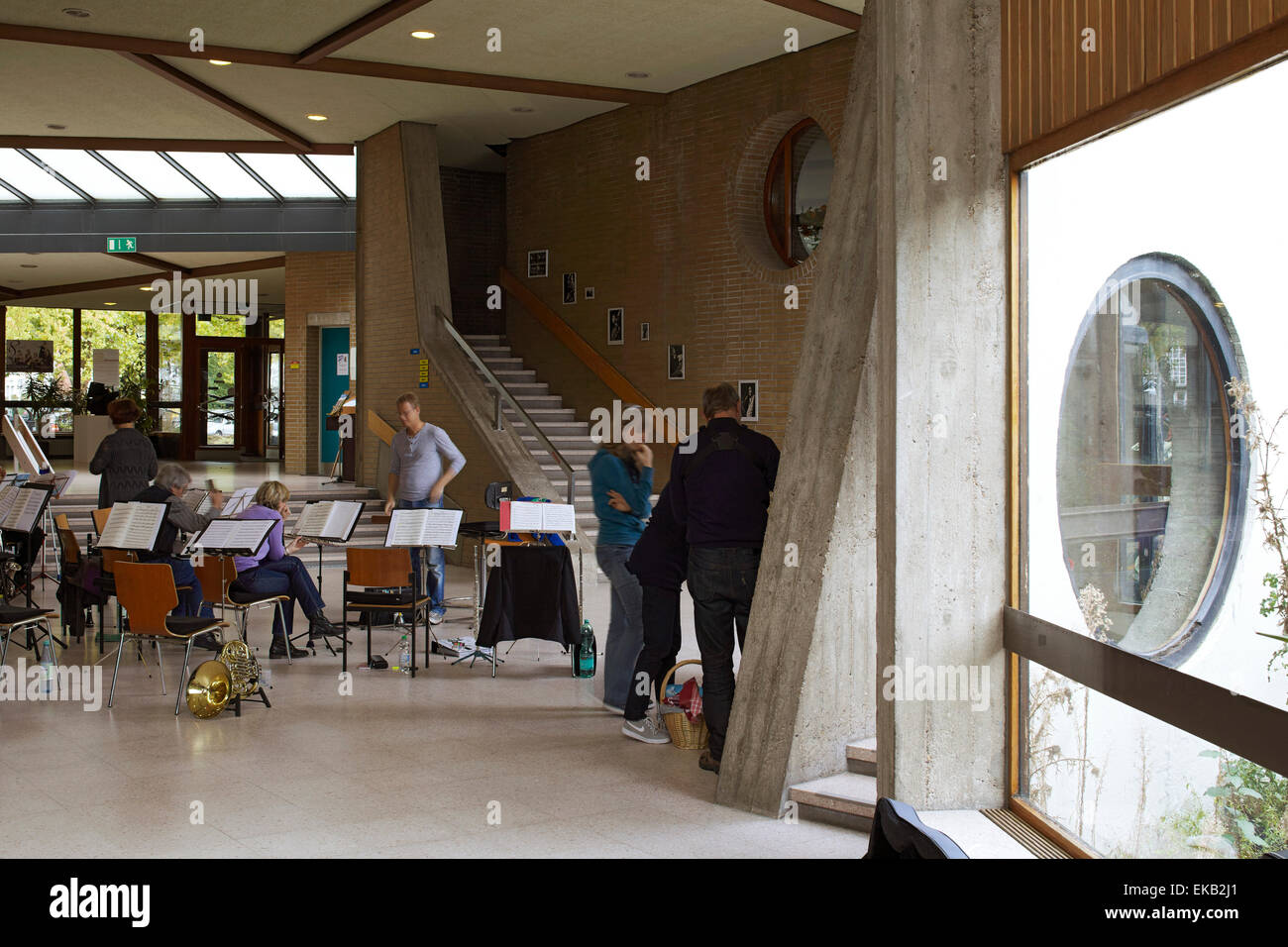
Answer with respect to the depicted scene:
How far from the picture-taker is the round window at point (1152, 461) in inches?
122

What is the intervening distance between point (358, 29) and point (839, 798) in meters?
8.38

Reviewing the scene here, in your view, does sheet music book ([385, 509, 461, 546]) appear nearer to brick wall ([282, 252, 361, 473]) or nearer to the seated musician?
the seated musician

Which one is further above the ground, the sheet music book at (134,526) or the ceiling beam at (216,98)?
the ceiling beam at (216,98)

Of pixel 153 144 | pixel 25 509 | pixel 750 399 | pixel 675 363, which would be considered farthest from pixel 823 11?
pixel 153 144

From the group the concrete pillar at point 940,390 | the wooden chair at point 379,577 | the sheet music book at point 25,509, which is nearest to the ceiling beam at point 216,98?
the sheet music book at point 25,509

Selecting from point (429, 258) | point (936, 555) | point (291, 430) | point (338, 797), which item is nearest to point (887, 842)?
point (936, 555)

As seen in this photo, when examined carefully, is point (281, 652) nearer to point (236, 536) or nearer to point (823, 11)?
point (236, 536)

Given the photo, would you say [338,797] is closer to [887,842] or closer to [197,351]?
[887,842]

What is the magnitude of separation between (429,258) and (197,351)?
11.1 metres

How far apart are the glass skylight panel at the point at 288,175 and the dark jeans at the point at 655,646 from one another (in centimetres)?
1261

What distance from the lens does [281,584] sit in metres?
7.54

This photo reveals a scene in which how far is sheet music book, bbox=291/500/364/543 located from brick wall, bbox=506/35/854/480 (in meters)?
5.06

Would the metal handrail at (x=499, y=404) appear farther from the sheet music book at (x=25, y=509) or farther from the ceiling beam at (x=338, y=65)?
the sheet music book at (x=25, y=509)
